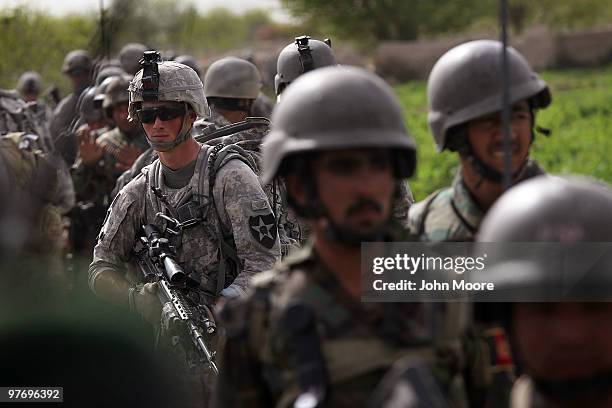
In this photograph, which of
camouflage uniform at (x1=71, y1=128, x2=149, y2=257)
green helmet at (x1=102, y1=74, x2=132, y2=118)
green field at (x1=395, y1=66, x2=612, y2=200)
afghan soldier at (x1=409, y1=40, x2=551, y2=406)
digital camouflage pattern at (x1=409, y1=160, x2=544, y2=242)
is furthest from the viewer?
green field at (x1=395, y1=66, x2=612, y2=200)

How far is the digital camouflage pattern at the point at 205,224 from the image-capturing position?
729 cm

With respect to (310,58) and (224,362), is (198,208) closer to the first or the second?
(310,58)

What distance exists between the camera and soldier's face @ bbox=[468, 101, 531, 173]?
17.9 feet

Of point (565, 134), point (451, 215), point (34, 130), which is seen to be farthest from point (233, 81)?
point (565, 134)

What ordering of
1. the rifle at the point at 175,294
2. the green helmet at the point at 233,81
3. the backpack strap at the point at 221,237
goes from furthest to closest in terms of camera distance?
the green helmet at the point at 233,81
the backpack strap at the point at 221,237
the rifle at the point at 175,294

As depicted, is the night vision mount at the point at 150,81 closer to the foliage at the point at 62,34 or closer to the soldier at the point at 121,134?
the soldier at the point at 121,134

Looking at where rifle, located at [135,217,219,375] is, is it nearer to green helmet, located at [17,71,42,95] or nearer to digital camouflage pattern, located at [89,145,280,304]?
digital camouflage pattern, located at [89,145,280,304]

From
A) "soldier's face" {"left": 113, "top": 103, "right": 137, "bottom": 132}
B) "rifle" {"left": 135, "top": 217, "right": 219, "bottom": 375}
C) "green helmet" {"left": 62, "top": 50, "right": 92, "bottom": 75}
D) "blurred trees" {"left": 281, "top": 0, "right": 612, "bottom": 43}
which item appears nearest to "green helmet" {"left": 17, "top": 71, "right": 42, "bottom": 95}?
"green helmet" {"left": 62, "top": 50, "right": 92, "bottom": 75}

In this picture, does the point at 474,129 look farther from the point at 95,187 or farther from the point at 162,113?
the point at 95,187

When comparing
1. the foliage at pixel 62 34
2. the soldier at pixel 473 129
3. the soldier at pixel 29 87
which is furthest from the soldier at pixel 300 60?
the soldier at pixel 29 87

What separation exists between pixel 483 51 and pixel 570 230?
7.13 ft

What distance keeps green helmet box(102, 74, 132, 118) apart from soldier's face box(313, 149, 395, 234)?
8182mm

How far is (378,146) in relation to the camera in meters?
4.28

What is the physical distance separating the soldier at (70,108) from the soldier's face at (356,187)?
9.98 metres
